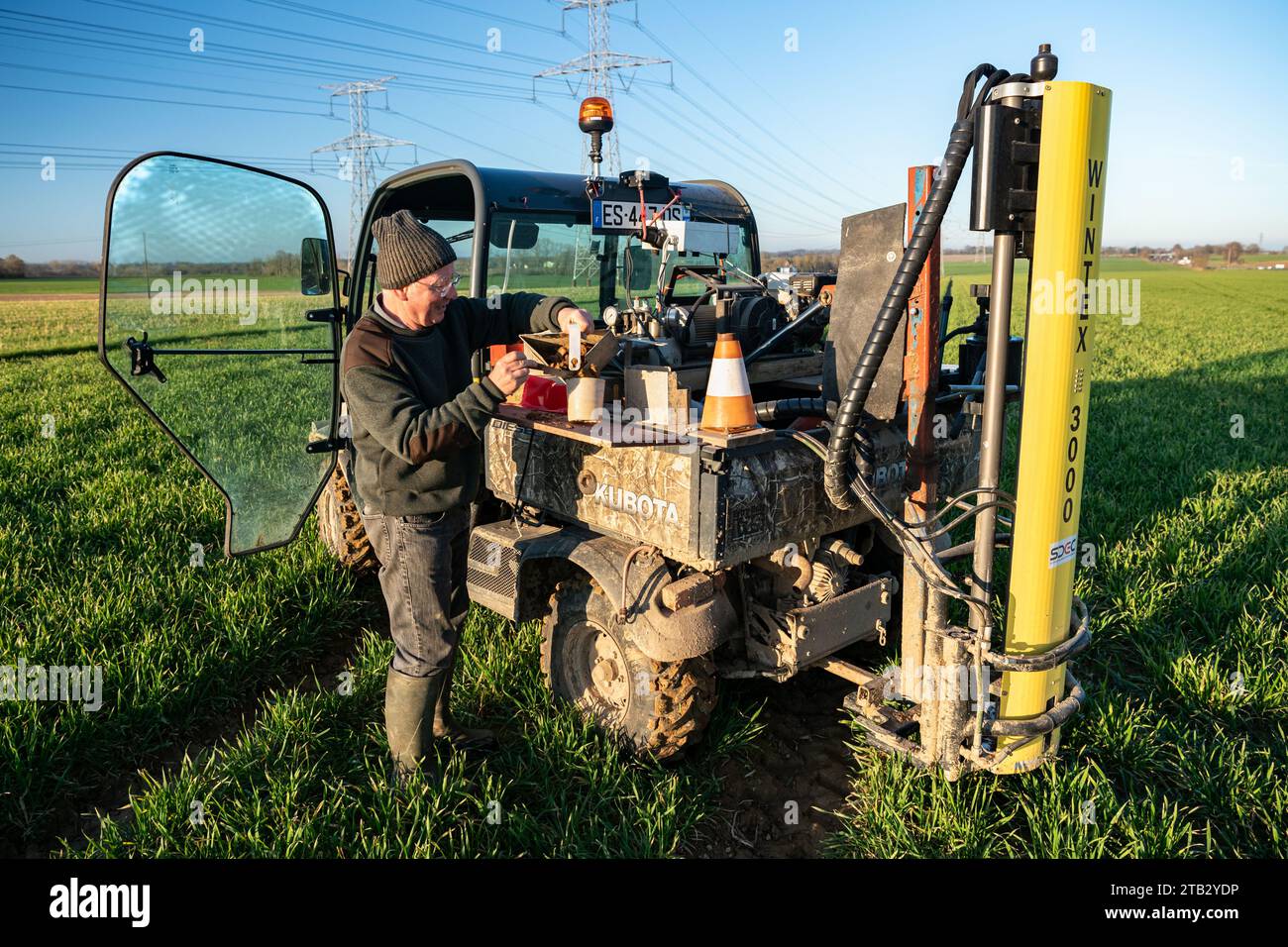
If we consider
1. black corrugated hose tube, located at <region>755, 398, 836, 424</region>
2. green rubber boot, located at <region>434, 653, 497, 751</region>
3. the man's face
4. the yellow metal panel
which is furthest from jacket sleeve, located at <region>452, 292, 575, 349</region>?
the yellow metal panel

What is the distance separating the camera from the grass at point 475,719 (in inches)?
117

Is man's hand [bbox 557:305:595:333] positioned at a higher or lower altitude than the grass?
higher

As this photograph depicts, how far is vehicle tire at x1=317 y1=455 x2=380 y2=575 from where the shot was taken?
5062 millimetres

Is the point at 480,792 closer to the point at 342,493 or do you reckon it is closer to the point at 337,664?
the point at 337,664

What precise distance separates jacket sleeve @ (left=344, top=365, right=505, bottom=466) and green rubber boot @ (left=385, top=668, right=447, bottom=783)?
3.04 ft

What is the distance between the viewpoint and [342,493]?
5.06 m

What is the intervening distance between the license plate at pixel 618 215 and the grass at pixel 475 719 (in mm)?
2119

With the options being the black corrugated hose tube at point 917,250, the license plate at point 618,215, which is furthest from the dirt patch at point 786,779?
the license plate at point 618,215

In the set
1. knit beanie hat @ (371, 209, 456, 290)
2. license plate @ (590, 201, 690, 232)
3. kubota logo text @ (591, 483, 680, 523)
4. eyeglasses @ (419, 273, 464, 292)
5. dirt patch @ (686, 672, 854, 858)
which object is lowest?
dirt patch @ (686, 672, 854, 858)

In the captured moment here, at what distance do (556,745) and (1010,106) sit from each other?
9.17 ft

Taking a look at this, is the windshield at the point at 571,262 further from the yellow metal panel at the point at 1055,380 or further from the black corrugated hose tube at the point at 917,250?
the yellow metal panel at the point at 1055,380

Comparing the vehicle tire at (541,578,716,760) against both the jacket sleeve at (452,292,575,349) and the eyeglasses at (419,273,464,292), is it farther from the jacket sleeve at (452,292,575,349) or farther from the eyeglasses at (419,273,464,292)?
the eyeglasses at (419,273,464,292)

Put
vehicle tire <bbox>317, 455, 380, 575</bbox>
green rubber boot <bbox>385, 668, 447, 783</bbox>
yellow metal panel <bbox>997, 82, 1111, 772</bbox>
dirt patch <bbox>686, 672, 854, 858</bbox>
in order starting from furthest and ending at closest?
vehicle tire <bbox>317, 455, 380, 575</bbox> → green rubber boot <bbox>385, 668, 447, 783</bbox> → dirt patch <bbox>686, 672, 854, 858</bbox> → yellow metal panel <bbox>997, 82, 1111, 772</bbox>

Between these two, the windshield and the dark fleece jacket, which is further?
the windshield
